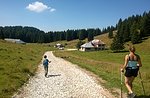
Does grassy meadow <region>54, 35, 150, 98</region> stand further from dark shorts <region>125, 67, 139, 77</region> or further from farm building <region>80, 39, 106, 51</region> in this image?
farm building <region>80, 39, 106, 51</region>

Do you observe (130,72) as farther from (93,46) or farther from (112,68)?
(93,46)

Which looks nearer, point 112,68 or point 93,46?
point 112,68

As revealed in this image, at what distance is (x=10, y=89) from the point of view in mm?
16750

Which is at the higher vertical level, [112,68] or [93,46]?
[93,46]

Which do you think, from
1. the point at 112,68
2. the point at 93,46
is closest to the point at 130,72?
the point at 112,68

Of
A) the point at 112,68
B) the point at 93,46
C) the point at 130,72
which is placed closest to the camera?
the point at 130,72

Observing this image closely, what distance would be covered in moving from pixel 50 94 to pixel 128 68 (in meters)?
5.23

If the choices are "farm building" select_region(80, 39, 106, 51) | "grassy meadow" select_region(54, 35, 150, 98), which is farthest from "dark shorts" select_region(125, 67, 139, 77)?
"farm building" select_region(80, 39, 106, 51)

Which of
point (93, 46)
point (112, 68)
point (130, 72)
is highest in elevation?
point (130, 72)

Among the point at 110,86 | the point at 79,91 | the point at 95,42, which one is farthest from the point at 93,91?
the point at 95,42

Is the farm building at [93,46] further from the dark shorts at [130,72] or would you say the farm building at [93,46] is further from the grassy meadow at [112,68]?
the dark shorts at [130,72]

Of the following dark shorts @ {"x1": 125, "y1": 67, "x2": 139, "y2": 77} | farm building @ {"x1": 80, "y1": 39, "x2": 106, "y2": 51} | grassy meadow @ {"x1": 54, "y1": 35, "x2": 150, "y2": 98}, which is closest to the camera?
dark shorts @ {"x1": 125, "y1": 67, "x2": 139, "y2": 77}

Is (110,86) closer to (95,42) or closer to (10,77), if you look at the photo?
(10,77)

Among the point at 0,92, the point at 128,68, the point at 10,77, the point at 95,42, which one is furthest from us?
the point at 95,42
